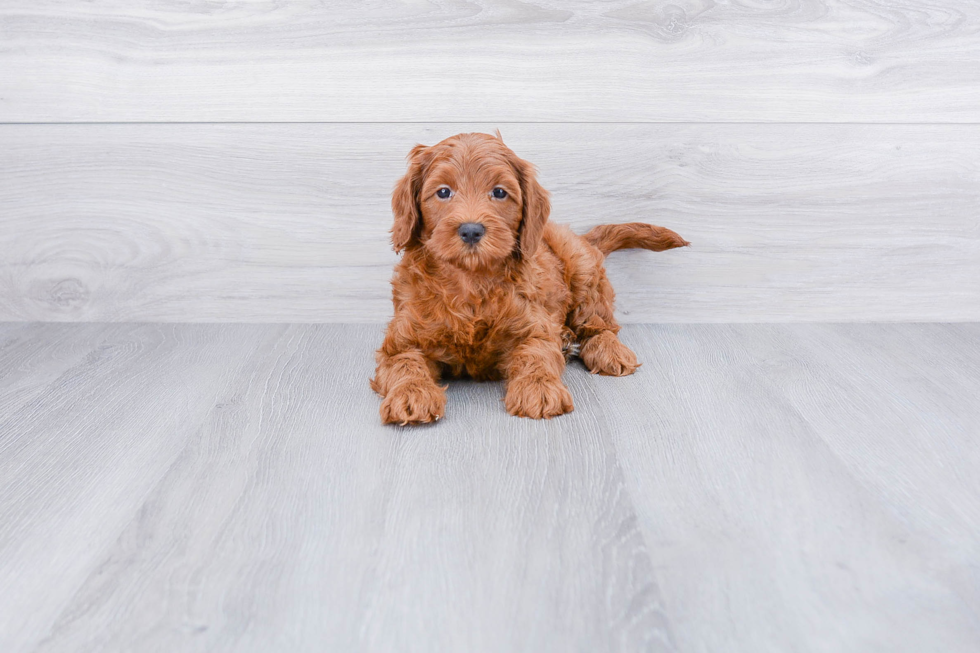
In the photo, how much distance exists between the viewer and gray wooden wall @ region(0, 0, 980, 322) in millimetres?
2428

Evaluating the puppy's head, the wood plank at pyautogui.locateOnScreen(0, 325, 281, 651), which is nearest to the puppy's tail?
the puppy's head

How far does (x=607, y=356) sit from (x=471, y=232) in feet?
2.09

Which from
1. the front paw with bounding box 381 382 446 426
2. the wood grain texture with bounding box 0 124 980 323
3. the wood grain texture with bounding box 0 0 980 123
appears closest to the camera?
the front paw with bounding box 381 382 446 426

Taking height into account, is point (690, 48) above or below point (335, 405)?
above

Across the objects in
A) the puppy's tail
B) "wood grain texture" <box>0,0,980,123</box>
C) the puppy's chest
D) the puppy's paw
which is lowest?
the puppy's paw

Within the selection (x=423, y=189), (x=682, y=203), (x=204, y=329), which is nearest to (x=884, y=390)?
(x=682, y=203)

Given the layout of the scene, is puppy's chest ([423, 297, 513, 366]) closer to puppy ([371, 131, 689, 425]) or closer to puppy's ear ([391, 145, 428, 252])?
puppy ([371, 131, 689, 425])

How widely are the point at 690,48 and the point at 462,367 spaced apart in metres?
1.30

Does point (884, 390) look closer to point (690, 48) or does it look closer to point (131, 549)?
point (690, 48)

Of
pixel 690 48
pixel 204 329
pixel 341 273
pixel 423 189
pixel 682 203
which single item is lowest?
pixel 204 329

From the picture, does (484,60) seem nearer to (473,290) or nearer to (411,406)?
(473,290)

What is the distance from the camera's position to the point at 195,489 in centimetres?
154

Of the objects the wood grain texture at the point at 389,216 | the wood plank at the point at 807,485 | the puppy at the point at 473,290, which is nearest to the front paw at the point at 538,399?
the puppy at the point at 473,290

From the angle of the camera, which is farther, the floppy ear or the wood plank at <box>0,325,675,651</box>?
the floppy ear
